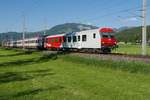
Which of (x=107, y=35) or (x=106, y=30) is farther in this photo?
(x=106, y=30)

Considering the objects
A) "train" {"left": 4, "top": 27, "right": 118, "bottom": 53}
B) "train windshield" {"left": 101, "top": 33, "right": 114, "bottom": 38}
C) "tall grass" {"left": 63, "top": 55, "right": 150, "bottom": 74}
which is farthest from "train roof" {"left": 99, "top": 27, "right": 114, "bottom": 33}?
"tall grass" {"left": 63, "top": 55, "right": 150, "bottom": 74}

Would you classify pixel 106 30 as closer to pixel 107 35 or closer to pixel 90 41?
pixel 107 35

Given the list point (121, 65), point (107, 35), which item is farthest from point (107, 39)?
point (121, 65)

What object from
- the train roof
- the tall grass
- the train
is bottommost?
the tall grass

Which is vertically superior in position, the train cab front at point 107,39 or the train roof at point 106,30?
the train roof at point 106,30

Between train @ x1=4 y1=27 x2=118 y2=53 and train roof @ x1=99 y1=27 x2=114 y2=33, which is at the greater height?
train roof @ x1=99 y1=27 x2=114 y2=33

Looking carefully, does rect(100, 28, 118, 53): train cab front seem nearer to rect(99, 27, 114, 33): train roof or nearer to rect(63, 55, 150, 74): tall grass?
rect(99, 27, 114, 33): train roof

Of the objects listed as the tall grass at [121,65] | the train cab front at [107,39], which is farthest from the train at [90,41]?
the tall grass at [121,65]

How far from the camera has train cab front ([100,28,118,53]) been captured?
40.9 meters

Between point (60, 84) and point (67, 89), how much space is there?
5.82 ft

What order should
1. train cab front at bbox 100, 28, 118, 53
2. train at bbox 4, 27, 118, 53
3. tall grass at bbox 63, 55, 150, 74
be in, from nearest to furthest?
tall grass at bbox 63, 55, 150, 74 < train cab front at bbox 100, 28, 118, 53 < train at bbox 4, 27, 118, 53

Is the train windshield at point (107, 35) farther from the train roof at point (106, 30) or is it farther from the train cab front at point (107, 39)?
the train roof at point (106, 30)

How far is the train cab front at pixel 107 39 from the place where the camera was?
40.9 metres

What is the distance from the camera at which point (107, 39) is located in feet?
136
